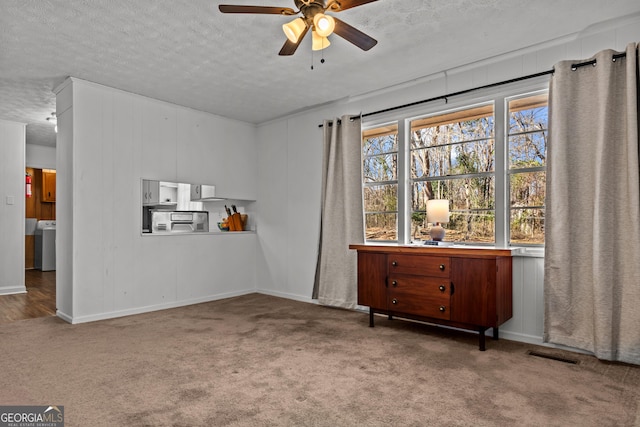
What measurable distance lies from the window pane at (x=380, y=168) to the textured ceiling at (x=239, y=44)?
0.80m

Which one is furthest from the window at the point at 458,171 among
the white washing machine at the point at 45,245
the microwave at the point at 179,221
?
the white washing machine at the point at 45,245

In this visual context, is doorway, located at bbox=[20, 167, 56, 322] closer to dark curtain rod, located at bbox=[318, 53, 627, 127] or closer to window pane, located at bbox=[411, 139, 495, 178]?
dark curtain rod, located at bbox=[318, 53, 627, 127]

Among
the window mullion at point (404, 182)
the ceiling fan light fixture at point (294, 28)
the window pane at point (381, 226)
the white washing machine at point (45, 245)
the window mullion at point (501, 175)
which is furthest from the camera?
the white washing machine at point (45, 245)

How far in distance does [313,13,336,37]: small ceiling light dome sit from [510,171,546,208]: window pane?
2.18 m

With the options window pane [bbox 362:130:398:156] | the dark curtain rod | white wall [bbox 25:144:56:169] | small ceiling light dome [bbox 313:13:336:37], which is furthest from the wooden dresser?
white wall [bbox 25:144:56:169]

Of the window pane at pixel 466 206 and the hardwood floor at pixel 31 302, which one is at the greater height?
the window pane at pixel 466 206

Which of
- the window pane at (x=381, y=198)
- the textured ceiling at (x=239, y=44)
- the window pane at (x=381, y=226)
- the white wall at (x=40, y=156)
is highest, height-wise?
the textured ceiling at (x=239, y=44)

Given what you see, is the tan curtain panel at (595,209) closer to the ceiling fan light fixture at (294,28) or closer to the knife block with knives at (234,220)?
the ceiling fan light fixture at (294,28)

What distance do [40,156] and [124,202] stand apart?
4.31 meters

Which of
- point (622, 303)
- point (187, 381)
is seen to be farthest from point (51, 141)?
point (622, 303)

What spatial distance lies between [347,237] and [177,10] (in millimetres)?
2821

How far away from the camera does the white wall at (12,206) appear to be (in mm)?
5625

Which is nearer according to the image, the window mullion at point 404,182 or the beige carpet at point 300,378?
the beige carpet at point 300,378

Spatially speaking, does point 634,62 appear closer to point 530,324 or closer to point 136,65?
point 530,324
